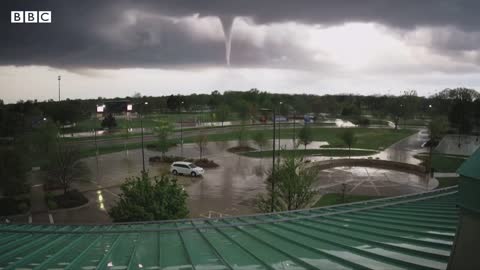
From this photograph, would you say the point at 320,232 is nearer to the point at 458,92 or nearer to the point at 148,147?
the point at 148,147

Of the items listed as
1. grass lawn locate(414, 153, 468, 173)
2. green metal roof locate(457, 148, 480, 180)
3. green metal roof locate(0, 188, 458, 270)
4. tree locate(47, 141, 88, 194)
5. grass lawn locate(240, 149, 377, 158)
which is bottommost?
grass lawn locate(414, 153, 468, 173)

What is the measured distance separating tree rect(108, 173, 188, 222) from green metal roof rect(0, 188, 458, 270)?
10.1ft

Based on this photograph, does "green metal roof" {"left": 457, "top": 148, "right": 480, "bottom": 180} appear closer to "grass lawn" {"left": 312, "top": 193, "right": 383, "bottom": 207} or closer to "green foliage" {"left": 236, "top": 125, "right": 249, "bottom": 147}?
"grass lawn" {"left": 312, "top": 193, "right": 383, "bottom": 207}

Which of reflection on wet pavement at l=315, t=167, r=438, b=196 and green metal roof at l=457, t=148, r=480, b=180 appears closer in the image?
green metal roof at l=457, t=148, r=480, b=180

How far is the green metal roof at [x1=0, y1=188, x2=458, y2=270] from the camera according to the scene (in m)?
6.02

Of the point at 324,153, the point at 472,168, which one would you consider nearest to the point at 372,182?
the point at 324,153

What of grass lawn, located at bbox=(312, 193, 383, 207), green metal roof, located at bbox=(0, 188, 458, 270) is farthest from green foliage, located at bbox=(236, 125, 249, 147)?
green metal roof, located at bbox=(0, 188, 458, 270)

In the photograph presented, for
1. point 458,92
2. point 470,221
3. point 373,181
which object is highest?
point 458,92

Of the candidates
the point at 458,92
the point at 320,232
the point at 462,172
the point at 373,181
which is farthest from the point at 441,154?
the point at 458,92

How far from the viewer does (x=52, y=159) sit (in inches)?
949

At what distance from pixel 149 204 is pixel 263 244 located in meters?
7.51

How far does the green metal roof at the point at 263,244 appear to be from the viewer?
6.02 m

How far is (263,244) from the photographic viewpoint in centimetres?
737

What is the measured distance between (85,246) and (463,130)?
77.3m
